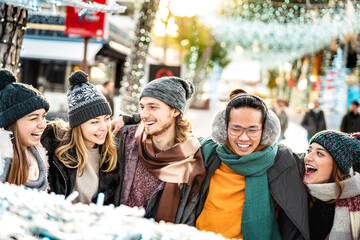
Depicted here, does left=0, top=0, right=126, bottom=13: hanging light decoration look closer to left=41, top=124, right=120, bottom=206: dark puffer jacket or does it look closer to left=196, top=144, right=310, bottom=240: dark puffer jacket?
left=41, top=124, right=120, bottom=206: dark puffer jacket

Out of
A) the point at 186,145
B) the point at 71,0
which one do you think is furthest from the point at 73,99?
the point at 186,145

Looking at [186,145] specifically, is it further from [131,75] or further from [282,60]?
[282,60]

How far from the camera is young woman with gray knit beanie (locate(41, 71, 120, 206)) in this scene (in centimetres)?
279

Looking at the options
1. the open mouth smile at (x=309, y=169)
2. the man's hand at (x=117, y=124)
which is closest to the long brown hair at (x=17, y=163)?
the man's hand at (x=117, y=124)

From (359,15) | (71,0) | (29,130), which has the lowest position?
(29,130)

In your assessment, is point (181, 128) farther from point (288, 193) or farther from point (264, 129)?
point (288, 193)

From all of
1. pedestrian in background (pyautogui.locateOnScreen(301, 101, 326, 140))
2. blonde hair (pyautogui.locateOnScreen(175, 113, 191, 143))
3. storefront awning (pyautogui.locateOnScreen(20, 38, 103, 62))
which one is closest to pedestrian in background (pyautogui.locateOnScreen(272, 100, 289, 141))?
pedestrian in background (pyautogui.locateOnScreen(301, 101, 326, 140))

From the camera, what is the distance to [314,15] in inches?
631

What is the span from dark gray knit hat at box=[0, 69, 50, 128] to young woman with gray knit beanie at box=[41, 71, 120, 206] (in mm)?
488

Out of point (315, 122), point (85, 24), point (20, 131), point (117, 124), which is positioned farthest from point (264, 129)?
point (315, 122)

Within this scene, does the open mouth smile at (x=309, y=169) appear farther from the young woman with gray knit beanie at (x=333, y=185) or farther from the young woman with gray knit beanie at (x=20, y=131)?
the young woman with gray knit beanie at (x=20, y=131)

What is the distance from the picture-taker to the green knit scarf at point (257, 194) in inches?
110

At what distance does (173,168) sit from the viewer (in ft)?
9.71

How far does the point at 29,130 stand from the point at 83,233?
1.37m
